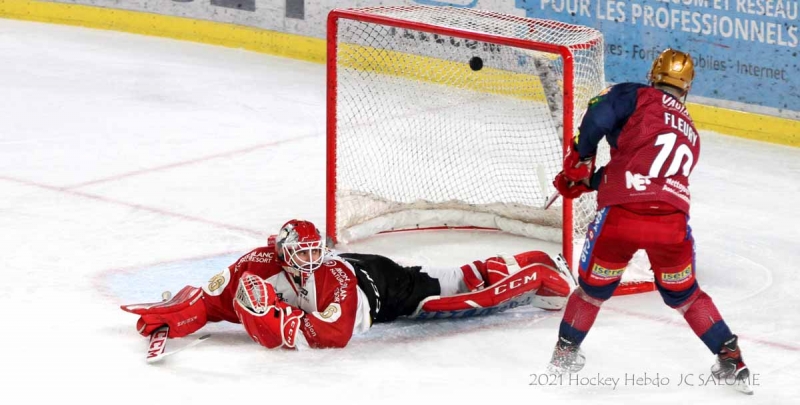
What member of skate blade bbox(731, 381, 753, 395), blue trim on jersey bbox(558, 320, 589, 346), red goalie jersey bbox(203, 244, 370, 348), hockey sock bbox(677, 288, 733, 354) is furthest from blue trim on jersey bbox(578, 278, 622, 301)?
red goalie jersey bbox(203, 244, 370, 348)

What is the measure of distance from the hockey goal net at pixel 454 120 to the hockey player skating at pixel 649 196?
0.95 metres

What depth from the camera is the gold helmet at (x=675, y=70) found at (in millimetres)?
4320

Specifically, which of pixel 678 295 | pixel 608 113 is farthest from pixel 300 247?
pixel 678 295

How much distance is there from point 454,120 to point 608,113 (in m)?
3.45

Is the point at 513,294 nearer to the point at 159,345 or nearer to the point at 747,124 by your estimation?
the point at 159,345

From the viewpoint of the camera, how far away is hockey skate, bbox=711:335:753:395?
4.37 m

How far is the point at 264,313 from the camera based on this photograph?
456 cm

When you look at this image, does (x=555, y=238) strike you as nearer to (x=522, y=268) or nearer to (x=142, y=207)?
(x=522, y=268)

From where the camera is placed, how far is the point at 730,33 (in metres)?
7.78

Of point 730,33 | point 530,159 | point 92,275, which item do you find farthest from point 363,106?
point 92,275

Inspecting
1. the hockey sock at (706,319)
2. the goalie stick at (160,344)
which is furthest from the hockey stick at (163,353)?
the hockey sock at (706,319)

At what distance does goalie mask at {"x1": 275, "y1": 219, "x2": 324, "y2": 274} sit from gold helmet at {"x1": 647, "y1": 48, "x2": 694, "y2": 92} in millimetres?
1239

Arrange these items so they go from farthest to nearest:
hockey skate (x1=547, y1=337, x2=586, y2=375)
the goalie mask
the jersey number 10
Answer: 1. the goalie mask
2. hockey skate (x1=547, y1=337, x2=586, y2=375)
3. the jersey number 10

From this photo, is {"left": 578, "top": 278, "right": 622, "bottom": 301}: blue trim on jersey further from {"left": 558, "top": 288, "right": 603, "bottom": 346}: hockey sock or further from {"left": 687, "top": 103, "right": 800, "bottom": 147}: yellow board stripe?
{"left": 687, "top": 103, "right": 800, "bottom": 147}: yellow board stripe
